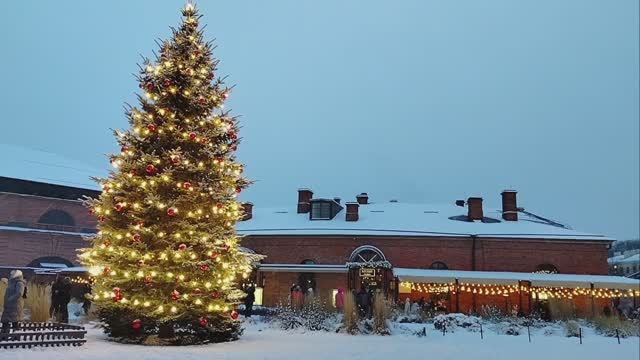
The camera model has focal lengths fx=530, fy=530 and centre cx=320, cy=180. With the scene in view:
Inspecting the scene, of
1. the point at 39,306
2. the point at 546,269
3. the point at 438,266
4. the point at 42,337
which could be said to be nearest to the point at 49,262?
the point at 39,306

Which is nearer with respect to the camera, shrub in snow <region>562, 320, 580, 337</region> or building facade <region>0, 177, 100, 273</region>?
shrub in snow <region>562, 320, 580, 337</region>

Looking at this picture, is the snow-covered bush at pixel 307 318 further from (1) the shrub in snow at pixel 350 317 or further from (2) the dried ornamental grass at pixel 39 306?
(2) the dried ornamental grass at pixel 39 306

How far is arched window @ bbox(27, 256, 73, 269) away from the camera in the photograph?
32.4 m

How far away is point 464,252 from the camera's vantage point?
29.4 metres

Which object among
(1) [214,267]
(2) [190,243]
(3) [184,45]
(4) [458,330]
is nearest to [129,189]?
(2) [190,243]

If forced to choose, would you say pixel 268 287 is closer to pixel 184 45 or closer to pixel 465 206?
pixel 465 206

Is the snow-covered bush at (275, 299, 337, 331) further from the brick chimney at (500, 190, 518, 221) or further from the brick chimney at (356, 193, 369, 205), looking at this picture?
the brick chimney at (356, 193, 369, 205)

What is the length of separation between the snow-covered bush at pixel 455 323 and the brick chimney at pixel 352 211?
521 inches

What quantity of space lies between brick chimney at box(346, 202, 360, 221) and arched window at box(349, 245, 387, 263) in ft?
8.77

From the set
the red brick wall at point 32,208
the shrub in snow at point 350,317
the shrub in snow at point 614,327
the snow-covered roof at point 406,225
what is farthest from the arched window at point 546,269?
the red brick wall at point 32,208

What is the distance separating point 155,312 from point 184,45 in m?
6.30

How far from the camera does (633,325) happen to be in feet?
60.3

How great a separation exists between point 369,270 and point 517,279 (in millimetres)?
7784

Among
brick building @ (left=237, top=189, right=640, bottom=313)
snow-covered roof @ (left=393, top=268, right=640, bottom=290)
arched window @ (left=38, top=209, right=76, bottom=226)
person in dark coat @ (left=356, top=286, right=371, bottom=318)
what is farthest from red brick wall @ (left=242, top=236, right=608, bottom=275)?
arched window @ (left=38, top=209, right=76, bottom=226)
